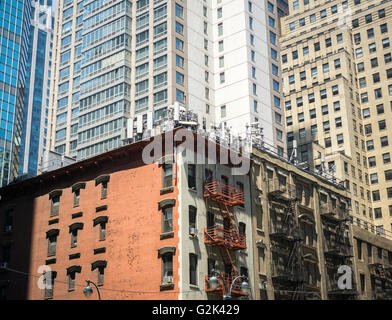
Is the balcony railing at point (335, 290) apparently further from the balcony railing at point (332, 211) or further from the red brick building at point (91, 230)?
the red brick building at point (91, 230)

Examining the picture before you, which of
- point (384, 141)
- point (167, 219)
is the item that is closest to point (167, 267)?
point (167, 219)

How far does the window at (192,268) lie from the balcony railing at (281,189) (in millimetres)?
14044

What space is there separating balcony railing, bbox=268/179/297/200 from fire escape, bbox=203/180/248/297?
6075 mm

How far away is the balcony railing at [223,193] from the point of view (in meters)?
53.5

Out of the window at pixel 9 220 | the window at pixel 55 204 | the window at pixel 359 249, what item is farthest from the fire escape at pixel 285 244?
the window at pixel 9 220

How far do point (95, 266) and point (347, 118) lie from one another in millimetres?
70886

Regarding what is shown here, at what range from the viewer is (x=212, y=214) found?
177 feet

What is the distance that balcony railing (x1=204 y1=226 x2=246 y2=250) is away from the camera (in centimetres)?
5184

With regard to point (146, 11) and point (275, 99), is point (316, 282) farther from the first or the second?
point (146, 11)

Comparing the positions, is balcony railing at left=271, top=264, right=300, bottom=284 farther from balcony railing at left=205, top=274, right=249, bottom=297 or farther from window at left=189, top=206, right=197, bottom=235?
window at left=189, top=206, right=197, bottom=235

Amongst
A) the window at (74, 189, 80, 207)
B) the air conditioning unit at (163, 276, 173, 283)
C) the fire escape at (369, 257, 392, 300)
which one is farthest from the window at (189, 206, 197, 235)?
the fire escape at (369, 257, 392, 300)
